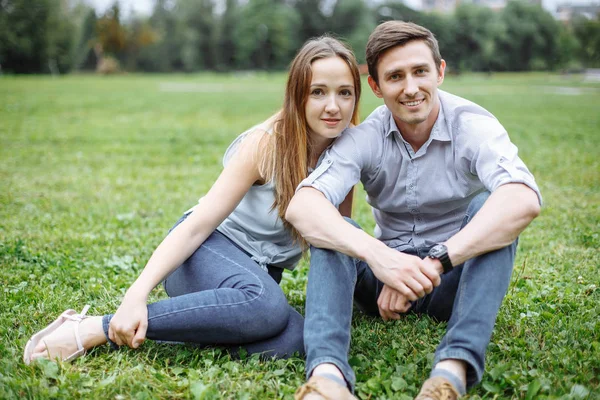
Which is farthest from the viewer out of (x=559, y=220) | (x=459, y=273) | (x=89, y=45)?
(x=89, y=45)

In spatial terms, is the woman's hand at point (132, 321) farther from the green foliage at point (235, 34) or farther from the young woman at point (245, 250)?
the green foliage at point (235, 34)

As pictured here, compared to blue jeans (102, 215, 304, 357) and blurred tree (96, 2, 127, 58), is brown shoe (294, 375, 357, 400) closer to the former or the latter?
blue jeans (102, 215, 304, 357)

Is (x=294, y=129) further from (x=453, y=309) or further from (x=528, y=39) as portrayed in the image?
(x=528, y=39)

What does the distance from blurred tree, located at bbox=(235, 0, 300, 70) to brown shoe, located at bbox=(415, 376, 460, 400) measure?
7676cm

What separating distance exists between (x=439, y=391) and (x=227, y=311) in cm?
107

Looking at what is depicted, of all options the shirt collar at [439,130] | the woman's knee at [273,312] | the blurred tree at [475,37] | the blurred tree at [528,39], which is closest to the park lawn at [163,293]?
the woman's knee at [273,312]

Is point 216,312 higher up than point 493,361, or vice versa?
point 216,312

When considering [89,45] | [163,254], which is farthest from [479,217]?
[89,45]

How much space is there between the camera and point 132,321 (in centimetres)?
278

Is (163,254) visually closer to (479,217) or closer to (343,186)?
(343,186)

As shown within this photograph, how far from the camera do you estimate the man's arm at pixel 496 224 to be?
2.60 metres

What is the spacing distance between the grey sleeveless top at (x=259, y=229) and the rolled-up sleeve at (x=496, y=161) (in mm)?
1129

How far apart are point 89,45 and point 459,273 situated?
7967cm

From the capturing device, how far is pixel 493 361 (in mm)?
2877
